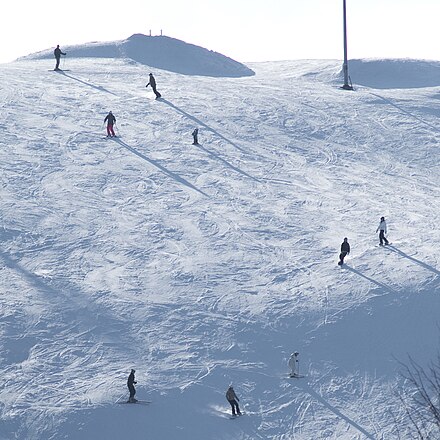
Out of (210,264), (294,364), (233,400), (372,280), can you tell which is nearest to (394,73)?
(210,264)

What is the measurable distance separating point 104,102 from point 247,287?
60.5 feet

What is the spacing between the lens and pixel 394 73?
Answer: 185 ft

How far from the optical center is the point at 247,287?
29344mm

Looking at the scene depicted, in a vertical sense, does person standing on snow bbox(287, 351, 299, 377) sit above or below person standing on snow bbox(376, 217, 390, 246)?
below

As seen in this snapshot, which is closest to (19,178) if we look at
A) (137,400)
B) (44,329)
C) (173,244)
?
(173,244)

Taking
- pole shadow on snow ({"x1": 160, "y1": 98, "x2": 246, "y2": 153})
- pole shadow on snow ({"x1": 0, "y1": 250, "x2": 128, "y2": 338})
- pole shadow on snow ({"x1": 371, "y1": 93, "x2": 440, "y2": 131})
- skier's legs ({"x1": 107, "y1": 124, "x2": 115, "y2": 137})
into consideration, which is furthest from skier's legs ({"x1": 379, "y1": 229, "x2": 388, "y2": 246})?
pole shadow on snow ({"x1": 371, "y1": 93, "x2": 440, "y2": 131})

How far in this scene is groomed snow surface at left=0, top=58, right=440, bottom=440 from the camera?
24469 millimetres

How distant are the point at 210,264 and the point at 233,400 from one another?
296 inches

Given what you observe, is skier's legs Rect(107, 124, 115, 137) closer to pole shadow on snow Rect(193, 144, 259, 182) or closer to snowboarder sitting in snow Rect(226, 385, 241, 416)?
pole shadow on snow Rect(193, 144, 259, 182)

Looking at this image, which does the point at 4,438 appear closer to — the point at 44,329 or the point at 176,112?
the point at 44,329

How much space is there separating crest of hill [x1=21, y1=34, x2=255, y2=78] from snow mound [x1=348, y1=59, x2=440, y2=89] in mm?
6048

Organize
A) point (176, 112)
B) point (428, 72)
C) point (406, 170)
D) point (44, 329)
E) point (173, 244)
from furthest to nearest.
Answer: point (428, 72) → point (176, 112) → point (406, 170) → point (173, 244) → point (44, 329)

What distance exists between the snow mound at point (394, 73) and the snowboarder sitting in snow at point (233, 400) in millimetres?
32819

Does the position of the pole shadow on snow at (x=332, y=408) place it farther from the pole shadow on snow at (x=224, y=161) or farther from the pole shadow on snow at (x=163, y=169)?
the pole shadow on snow at (x=224, y=161)
